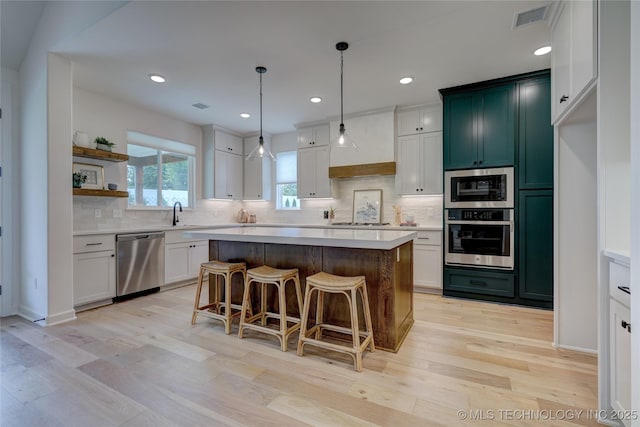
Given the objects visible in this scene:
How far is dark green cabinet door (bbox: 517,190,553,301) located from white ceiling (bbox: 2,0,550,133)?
152cm

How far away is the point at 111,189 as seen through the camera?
3.86 m

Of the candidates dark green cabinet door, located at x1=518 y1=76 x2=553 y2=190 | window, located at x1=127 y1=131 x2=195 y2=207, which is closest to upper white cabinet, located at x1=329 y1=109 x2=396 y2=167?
dark green cabinet door, located at x1=518 y1=76 x2=553 y2=190

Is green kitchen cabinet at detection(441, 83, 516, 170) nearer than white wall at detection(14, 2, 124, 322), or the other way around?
white wall at detection(14, 2, 124, 322)

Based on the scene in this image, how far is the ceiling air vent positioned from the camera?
2.26 m

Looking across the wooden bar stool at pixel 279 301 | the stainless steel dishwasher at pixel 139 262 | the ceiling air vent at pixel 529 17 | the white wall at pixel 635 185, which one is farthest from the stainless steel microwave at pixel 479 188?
the stainless steel dishwasher at pixel 139 262

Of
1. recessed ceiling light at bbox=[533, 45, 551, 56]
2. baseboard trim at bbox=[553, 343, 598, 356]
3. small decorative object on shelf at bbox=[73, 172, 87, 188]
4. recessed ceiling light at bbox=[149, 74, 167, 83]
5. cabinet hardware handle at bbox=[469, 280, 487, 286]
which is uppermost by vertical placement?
recessed ceiling light at bbox=[533, 45, 551, 56]

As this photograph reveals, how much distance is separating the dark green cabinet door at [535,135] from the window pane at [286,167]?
3809 mm

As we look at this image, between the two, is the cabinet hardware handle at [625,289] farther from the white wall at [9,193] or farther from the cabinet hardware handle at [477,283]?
the white wall at [9,193]

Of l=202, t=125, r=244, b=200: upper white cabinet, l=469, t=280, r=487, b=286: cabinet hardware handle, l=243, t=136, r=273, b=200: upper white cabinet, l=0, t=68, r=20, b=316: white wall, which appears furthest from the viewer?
l=243, t=136, r=273, b=200: upper white cabinet

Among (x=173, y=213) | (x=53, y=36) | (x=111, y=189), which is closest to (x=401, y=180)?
(x=173, y=213)

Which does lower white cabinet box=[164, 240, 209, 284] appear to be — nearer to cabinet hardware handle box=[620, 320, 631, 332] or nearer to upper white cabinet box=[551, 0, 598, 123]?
cabinet hardware handle box=[620, 320, 631, 332]

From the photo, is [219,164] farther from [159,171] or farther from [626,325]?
[626,325]

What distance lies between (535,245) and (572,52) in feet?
7.03

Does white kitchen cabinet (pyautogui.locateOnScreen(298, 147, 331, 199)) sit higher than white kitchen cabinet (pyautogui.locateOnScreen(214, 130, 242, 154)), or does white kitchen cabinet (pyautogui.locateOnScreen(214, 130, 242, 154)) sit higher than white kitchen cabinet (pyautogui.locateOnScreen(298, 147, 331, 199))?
white kitchen cabinet (pyautogui.locateOnScreen(214, 130, 242, 154))
